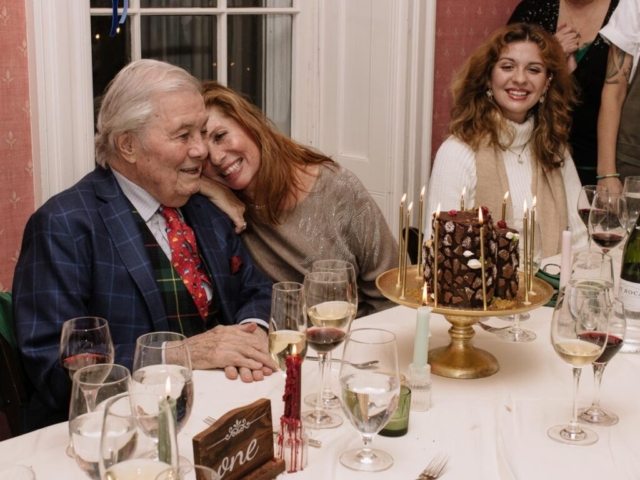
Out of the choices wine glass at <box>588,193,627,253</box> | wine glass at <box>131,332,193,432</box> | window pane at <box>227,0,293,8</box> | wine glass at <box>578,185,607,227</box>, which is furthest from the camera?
window pane at <box>227,0,293,8</box>

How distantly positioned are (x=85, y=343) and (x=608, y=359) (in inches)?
36.0

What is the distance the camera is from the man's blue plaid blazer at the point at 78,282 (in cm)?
190

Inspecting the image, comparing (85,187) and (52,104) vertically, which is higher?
(52,104)

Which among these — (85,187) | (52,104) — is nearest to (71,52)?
(52,104)

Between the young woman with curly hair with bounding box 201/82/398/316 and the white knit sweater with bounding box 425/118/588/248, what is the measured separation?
522 mm

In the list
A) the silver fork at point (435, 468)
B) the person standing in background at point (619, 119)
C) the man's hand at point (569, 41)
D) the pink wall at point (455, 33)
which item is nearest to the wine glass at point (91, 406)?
the silver fork at point (435, 468)

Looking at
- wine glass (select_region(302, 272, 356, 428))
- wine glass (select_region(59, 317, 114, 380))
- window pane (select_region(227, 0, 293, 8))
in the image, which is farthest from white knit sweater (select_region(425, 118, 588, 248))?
wine glass (select_region(59, 317, 114, 380))

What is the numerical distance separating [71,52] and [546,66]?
Result: 163 centimetres

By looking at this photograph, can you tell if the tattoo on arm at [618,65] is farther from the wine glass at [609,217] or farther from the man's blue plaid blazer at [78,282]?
the man's blue plaid blazer at [78,282]

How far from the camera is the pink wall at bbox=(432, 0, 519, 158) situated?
4.05 meters

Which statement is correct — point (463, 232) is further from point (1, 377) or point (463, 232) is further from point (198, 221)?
point (1, 377)

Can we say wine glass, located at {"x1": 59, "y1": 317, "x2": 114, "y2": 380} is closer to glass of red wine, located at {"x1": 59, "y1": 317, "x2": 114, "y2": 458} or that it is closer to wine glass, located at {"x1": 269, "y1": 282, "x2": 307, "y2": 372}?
glass of red wine, located at {"x1": 59, "y1": 317, "x2": 114, "y2": 458}

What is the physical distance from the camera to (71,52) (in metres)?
2.52

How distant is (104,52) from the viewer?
279 cm
